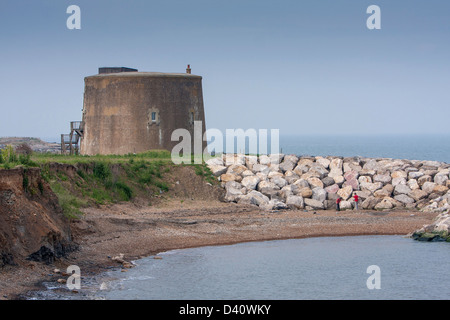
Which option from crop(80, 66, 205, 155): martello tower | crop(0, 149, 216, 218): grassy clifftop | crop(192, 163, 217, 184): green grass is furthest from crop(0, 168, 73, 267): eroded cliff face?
crop(80, 66, 205, 155): martello tower

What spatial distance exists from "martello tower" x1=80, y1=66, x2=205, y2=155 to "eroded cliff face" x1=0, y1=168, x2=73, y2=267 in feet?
58.9

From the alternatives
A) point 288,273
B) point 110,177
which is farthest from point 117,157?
point 288,273

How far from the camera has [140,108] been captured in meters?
39.5

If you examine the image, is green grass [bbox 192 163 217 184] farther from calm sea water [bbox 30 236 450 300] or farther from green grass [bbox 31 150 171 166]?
calm sea water [bbox 30 236 450 300]

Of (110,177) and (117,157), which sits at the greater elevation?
(117,157)

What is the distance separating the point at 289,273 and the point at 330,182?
13.0 meters

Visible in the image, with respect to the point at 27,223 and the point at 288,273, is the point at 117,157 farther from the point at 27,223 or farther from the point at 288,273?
the point at 27,223

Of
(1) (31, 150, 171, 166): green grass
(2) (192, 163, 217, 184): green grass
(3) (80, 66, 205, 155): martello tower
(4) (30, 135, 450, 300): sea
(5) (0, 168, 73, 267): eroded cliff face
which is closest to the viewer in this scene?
(5) (0, 168, 73, 267): eroded cliff face

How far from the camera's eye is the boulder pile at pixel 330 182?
108 ft

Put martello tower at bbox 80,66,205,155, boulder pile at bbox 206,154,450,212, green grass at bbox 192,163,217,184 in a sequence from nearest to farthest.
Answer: boulder pile at bbox 206,154,450,212 < green grass at bbox 192,163,217,184 < martello tower at bbox 80,66,205,155

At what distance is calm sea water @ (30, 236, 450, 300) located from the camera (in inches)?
774

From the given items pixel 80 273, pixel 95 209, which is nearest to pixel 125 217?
pixel 95 209

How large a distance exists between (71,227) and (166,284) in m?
4.87

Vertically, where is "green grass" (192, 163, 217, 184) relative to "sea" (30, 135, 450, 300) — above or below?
above
